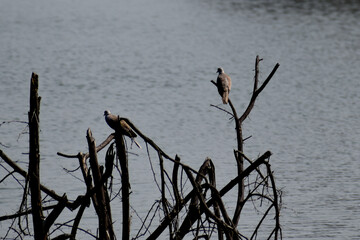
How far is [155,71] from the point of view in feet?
91.4

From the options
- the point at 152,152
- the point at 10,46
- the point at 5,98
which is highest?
the point at 10,46

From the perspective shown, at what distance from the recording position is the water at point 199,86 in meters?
14.1

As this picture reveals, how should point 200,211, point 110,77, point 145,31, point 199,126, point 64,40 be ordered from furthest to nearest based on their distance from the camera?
point 145,31, point 64,40, point 110,77, point 199,126, point 200,211

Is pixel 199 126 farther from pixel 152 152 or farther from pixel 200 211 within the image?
pixel 200 211

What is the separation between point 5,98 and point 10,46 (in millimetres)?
11567

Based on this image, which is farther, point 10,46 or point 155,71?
point 10,46

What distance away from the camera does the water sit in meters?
14.1

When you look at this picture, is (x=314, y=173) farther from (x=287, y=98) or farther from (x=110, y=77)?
(x=110, y=77)

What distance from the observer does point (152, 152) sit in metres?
15.6

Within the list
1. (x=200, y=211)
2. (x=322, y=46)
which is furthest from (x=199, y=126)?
(x=322, y=46)

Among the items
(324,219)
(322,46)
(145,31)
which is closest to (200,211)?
(324,219)

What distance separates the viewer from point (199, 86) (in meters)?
25.0

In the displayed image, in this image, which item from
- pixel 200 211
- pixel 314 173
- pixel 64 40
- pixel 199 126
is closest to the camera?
pixel 200 211

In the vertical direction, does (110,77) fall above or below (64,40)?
below
